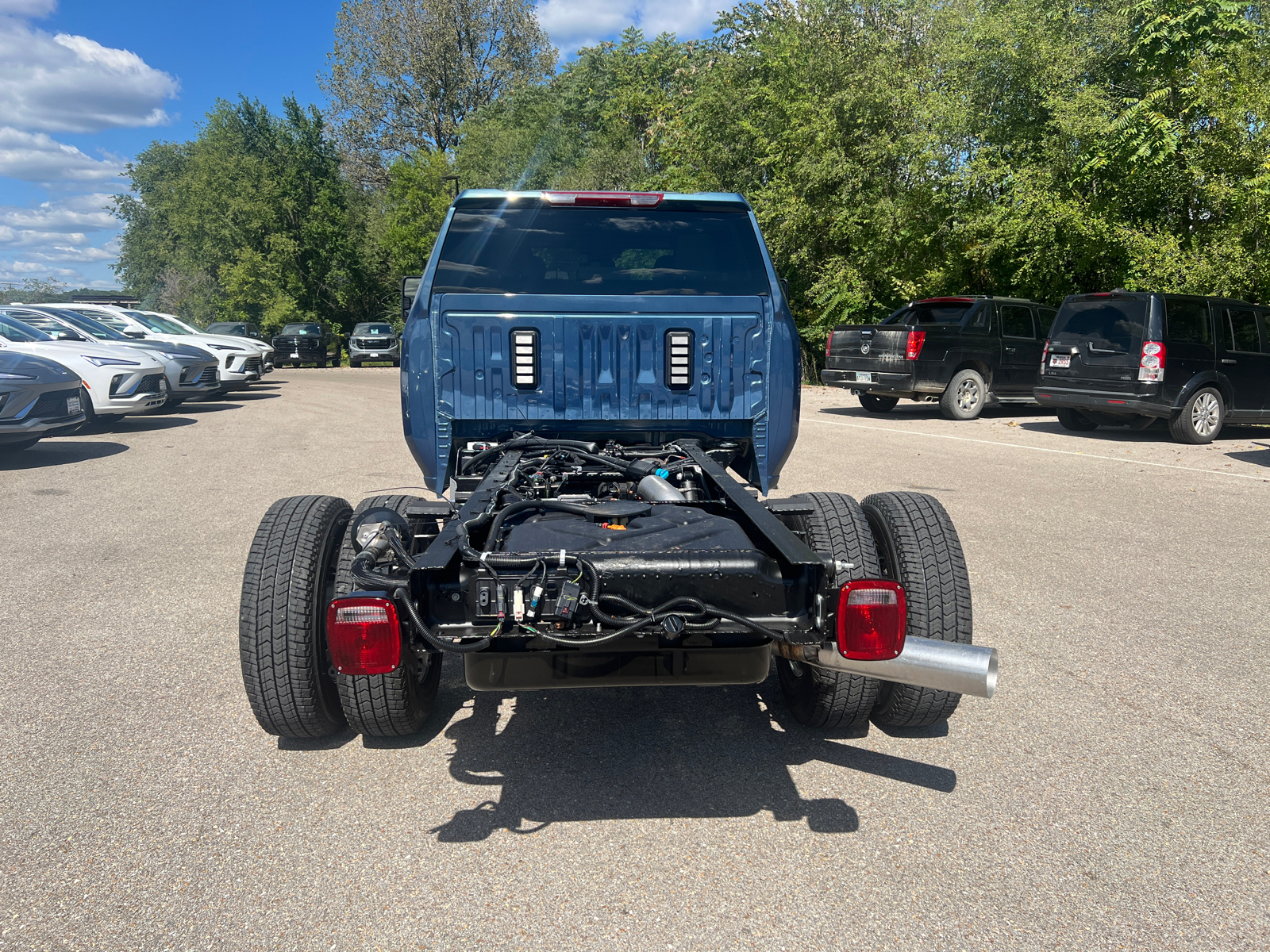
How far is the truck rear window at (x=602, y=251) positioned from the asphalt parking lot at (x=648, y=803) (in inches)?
84.4

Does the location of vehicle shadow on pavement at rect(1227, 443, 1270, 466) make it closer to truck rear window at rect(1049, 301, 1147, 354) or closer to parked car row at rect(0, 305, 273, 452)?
truck rear window at rect(1049, 301, 1147, 354)

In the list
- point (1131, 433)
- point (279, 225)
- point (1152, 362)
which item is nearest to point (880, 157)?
point (1131, 433)

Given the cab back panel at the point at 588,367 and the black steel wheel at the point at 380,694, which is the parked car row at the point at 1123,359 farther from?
the black steel wheel at the point at 380,694

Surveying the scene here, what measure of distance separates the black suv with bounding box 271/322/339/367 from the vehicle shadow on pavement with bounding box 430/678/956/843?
108 ft

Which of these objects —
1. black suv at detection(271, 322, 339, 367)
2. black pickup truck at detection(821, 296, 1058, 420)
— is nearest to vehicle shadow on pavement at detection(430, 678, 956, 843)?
black pickup truck at detection(821, 296, 1058, 420)

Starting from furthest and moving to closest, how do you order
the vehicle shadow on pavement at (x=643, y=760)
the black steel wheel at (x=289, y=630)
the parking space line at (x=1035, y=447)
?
the parking space line at (x=1035, y=447) < the black steel wheel at (x=289, y=630) < the vehicle shadow on pavement at (x=643, y=760)

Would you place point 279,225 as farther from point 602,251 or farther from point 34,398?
point 602,251

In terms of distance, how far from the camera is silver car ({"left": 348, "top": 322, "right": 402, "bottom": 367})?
33.2 metres

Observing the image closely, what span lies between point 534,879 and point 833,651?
3.44 feet

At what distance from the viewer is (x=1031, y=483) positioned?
8766mm

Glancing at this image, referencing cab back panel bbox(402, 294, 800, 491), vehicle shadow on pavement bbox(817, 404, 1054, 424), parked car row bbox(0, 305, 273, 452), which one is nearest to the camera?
cab back panel bbox(402, 294, 800, 491)

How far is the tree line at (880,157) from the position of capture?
47.8 feet

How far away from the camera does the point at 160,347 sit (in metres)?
15.2

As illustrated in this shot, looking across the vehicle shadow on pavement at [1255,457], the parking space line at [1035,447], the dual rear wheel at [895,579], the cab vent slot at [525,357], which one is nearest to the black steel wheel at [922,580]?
the dual rear wheel at [895,579]
